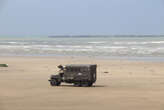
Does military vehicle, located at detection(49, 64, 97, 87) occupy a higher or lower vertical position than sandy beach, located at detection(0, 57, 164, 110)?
higher

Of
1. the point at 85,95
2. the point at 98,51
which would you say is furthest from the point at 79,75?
the point at 98,51

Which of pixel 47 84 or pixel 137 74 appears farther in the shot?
pixel 137 74

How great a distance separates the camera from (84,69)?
2303 cm

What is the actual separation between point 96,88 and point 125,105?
5819 mm

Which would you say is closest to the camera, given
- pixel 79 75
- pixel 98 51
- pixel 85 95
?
pixel 85 95

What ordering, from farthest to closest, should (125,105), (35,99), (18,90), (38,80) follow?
1. (38,80)
2. (18,90)
3. (35,99)
4. (125,105)

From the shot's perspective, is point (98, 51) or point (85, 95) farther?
point (98, 51)

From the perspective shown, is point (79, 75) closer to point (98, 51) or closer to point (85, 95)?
point (85, 95)

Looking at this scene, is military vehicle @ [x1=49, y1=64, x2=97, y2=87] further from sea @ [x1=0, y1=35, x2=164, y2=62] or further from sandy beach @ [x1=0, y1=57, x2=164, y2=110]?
sea @ [x1=0, y1=35, x2=164, y2=62]

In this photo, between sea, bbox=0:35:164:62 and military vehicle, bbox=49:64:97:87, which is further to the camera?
sea, bbox=0:35:164:62

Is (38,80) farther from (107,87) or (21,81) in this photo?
(107,87)

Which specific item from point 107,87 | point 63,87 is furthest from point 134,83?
point 63,87

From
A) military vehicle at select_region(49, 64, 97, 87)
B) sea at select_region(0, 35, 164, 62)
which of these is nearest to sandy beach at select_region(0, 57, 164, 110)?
military vehicle at select_region(49, 64, 97, 87)

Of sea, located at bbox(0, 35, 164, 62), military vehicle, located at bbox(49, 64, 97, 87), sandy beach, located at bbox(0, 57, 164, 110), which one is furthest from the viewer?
sea, located at bbox(0, 35, 164, 62)
